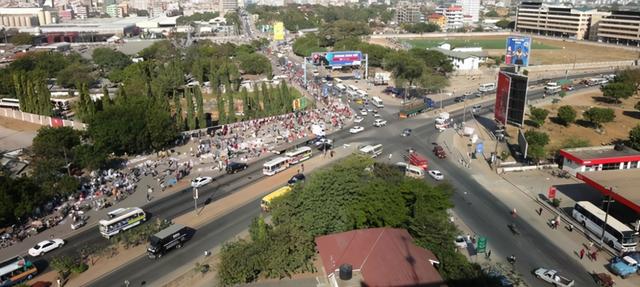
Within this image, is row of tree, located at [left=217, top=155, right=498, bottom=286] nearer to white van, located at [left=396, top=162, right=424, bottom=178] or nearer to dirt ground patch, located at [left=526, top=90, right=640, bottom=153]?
white van, located at [left=396, top=162, right=424, bottom=178]

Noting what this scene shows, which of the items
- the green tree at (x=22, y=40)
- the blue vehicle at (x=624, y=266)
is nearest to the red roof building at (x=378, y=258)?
the blue vehicle at (x=624, y=266)

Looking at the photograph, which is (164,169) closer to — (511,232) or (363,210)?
(363,210)

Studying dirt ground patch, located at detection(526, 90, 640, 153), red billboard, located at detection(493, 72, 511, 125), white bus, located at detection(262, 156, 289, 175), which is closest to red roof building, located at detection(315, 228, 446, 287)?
white bus, located at detection(262, 156, 289, 175)

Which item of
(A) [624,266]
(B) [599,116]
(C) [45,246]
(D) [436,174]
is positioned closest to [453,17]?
(B) [599,116]

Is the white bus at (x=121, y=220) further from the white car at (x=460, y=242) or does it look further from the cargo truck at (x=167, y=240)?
the white car at (x=460, y=242)

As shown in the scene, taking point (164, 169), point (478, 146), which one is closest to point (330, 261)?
point (164, 169)

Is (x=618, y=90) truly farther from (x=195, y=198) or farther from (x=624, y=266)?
(x=195, y=198)
